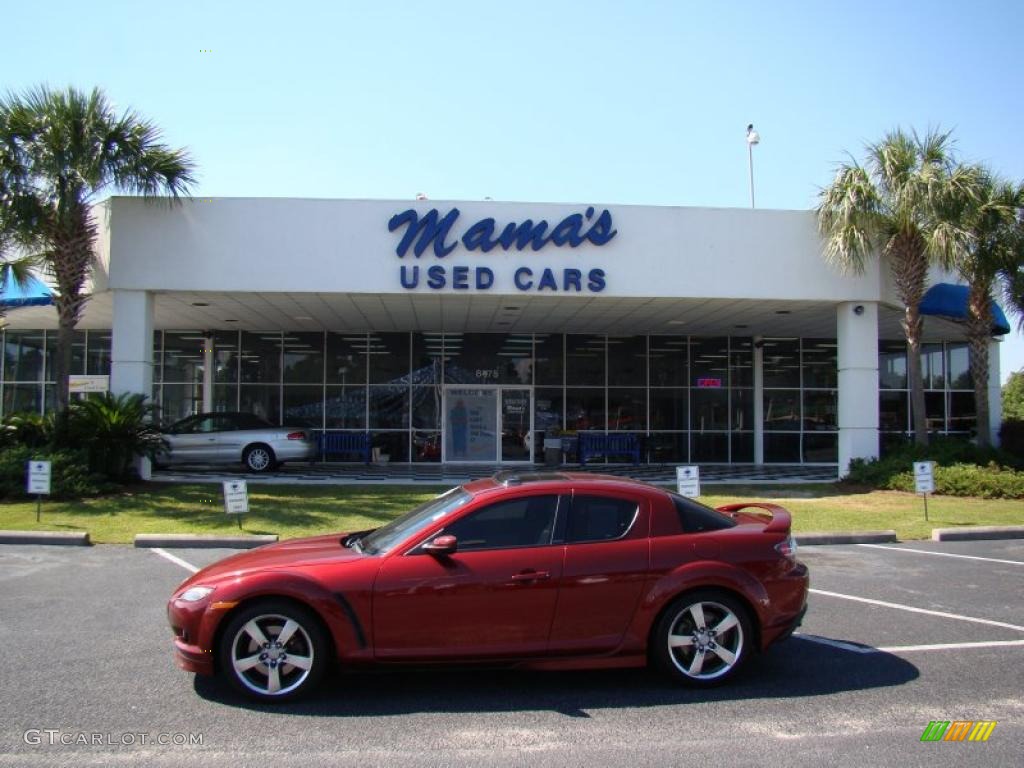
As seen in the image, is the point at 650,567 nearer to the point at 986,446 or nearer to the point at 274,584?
the point at 274,584

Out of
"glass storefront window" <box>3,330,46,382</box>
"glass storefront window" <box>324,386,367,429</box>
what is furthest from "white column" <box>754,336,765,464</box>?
"glass storefront window" <box>3,330,46,382</box>

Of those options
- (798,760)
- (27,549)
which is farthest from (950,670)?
(27,549)

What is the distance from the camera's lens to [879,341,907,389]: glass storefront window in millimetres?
25094

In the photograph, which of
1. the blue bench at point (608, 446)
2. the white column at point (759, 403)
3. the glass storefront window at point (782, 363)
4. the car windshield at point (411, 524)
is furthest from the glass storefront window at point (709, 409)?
the car windshield at point (411, 524)

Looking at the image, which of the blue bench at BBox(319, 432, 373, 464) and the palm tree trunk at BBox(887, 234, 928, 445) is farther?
the blue bench at BBox(319, 432, 373, 464)

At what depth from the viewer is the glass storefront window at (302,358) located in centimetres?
2322

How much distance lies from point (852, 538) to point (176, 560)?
9.15 m

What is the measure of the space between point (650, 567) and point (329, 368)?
1923cm

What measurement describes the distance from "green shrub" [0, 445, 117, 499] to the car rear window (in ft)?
39.0

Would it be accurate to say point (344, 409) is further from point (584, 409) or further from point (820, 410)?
point (820, 410)

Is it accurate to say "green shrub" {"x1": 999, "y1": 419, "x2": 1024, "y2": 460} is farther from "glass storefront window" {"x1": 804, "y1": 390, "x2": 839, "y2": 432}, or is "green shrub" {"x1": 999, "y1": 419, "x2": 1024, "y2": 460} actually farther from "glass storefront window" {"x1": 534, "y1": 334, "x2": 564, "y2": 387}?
"glass storefront window" {"x1": 534, "y1": 334, "x2": 564, "y2": 387}

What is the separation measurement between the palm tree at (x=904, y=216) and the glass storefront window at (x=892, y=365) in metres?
8.55

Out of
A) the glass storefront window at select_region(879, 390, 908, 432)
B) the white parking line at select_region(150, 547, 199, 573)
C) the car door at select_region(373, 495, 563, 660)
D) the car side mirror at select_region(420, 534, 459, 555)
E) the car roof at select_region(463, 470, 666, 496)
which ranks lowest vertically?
the white parking line at select_region(150, 547, 199, 573)

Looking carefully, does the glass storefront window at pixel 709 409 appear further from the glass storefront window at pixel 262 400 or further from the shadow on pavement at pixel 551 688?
the shadow on pavement at pixel 551 688
